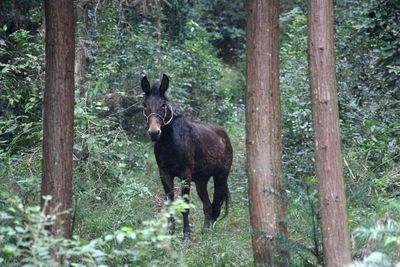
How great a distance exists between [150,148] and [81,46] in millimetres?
2911

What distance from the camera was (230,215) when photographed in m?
14.1

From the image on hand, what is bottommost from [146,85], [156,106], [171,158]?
[171,158]

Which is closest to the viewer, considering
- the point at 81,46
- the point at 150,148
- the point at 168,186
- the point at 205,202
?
the point at 168,186

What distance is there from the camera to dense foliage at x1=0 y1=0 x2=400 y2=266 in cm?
794

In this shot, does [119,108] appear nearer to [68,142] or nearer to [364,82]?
[364,82]

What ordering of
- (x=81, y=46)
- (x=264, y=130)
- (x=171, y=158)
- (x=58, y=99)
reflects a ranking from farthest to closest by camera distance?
(x=81, y=46) < (x=171, y=158) < (x=264, y=130) < (x=58, y=99)

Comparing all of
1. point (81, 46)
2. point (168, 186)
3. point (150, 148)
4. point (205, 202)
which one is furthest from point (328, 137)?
point (150, 148)

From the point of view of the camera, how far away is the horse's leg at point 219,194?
1412 cm

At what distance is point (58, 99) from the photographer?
820cm

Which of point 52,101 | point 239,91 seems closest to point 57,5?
point 52,101

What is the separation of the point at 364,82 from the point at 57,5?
28.9 feet

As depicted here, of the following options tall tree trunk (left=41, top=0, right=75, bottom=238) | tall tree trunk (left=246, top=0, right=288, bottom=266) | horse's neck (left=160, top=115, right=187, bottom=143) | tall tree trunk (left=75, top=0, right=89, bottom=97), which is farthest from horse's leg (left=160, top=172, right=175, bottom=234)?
tall tree trunk (left=41, top=0, right=75, bottom=238)

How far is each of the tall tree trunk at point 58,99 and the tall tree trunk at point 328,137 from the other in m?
2.54

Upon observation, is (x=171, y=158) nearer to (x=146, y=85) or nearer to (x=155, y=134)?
(x=155, y=134)
